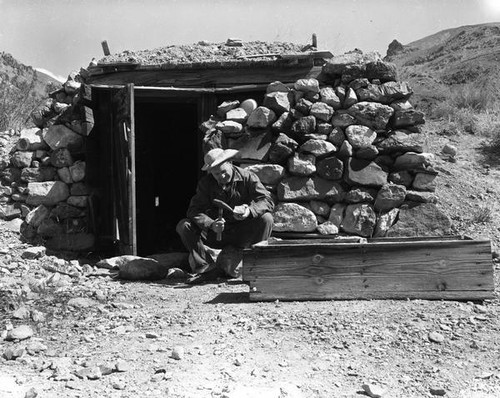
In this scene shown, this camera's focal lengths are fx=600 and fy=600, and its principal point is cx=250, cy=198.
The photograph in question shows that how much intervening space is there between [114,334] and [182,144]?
24.6 feet

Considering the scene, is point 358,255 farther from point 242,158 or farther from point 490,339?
point 242,158

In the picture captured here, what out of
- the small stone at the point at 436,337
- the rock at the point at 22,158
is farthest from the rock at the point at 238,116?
the small stone at the point at 436,337

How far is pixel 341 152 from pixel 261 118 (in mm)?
948

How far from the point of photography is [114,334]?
3990 millimetres

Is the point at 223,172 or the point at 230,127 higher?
the point at 230,127

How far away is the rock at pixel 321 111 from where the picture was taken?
6512mm

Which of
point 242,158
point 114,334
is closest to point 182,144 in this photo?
point 242,158

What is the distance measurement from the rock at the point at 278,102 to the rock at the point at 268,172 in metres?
0.66

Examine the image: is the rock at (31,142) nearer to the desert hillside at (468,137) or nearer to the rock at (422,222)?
the rock at (422,222)

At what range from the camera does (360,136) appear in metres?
6.41

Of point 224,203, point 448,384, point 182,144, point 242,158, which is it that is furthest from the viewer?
point 182,144

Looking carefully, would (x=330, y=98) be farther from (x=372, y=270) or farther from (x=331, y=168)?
(x=372, y=270)

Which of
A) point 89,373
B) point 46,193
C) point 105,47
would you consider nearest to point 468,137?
point 105,47

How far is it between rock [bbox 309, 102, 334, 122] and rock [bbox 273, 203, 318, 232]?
3.29ft
